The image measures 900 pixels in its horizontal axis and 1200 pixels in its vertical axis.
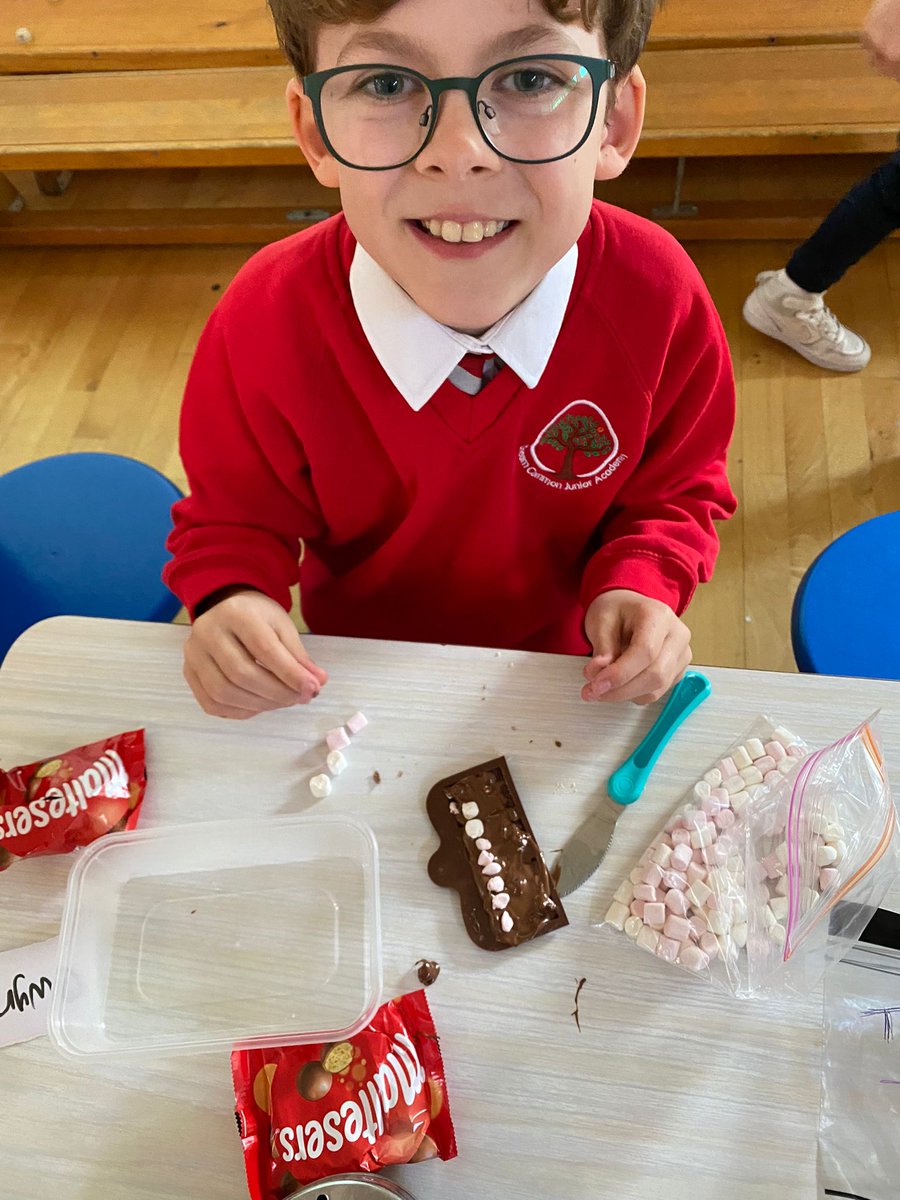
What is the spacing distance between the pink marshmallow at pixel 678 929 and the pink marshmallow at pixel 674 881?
2 cm

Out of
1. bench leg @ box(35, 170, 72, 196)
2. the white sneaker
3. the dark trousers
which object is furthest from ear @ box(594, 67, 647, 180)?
bench leg @ box(35, 170, 72, 196)

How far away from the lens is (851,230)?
1790 millimetres

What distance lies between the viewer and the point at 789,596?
1.74m

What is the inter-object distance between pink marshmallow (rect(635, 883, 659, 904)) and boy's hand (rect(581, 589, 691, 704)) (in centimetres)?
15

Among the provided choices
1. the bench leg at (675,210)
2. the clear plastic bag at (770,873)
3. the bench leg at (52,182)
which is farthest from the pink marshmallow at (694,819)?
the bench leg at (52,182)

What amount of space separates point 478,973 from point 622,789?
6.7 inches

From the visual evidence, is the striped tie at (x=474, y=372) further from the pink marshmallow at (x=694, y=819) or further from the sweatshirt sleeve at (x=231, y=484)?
the pink marshmallow at (x=694, y=819)

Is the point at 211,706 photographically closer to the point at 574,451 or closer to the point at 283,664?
the point at 283,664

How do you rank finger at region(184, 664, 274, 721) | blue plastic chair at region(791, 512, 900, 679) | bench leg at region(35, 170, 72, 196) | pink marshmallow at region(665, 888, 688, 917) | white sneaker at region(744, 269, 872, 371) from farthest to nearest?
bench leg at region(35, 170, 72, 196) < white sneaker at region(744, 269, 872, 371) < blue plastic chair at region(791, 512, 900, 679) < finger at region(184, 664, 274, 721) < pink marshmallow at region(665, 888, 688, 917)

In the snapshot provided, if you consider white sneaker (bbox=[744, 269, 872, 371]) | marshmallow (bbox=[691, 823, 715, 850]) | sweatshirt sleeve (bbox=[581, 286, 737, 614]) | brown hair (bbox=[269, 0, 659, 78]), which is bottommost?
white sneaker (bbox=[744, 269, 872, 371])

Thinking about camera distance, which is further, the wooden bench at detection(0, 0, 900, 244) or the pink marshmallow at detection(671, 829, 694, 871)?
the wooden bench at detection(0, 0, 900, 244)

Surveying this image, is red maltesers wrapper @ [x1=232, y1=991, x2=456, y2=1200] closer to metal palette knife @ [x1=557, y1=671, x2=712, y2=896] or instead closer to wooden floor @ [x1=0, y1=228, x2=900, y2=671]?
metal palette knife @ [x1=557, y1=671, x2=712, y2=896]

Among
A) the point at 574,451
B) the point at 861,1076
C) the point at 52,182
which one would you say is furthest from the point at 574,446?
the point at 52,182

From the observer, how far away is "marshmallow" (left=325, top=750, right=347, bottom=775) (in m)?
0.71
